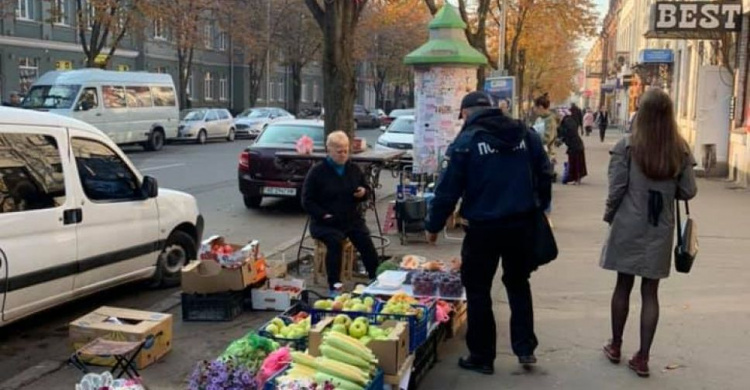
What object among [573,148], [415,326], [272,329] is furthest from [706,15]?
[272,329]

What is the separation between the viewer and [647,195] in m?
5.10

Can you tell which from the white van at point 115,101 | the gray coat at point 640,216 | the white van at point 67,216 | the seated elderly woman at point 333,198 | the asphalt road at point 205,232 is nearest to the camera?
the gray coat at point 640,216

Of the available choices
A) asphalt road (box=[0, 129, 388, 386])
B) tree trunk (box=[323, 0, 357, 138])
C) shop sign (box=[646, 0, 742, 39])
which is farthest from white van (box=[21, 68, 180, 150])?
shop sign (box=[646, 0, 742, 39])

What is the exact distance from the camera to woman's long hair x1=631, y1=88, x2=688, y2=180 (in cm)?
502

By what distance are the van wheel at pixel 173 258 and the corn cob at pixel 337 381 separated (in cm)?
369

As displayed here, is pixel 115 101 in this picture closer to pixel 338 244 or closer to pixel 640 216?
pixel 338 244

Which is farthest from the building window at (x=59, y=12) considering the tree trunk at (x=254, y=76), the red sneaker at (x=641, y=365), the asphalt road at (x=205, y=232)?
the red sneaker at (x=641, y=365)

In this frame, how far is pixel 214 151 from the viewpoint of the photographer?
1072 inches

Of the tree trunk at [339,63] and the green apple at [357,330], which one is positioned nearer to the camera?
the green apple at [357,330]

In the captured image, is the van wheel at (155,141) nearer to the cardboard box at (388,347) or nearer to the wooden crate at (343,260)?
the wooden crate at (343,260)

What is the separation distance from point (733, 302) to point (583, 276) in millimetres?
1519

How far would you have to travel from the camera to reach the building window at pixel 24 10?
33.9 metres

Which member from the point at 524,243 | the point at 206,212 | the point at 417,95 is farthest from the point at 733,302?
the point at 206,212

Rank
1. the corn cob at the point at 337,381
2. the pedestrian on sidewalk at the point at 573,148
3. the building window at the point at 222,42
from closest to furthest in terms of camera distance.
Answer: the corn cob at the point at 337,381
the pedestrian on sidewalk at the point at 573,148
the building window at the point at 222,42
